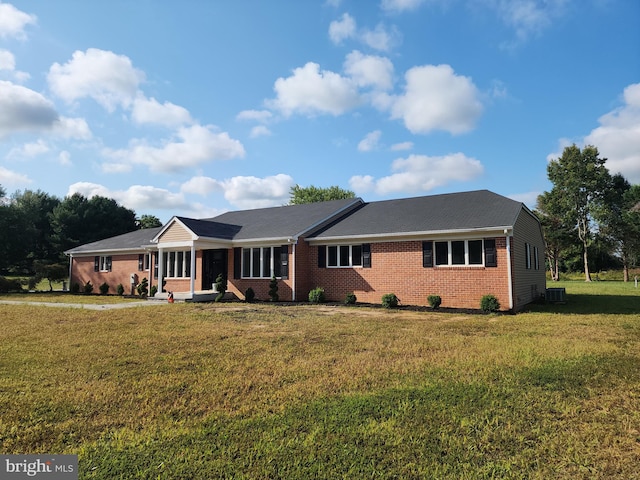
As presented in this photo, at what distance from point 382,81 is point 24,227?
38.5 meters

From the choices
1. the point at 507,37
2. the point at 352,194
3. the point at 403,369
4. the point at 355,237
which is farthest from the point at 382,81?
the point at 352,194

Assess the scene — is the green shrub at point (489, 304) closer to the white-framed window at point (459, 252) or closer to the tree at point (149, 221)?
the white-framed window at point (459, 252)

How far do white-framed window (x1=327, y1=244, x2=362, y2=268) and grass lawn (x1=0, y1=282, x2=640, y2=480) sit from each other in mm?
8259

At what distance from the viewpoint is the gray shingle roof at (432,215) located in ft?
47.4

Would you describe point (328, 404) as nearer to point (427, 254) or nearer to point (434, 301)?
point (434, 301)

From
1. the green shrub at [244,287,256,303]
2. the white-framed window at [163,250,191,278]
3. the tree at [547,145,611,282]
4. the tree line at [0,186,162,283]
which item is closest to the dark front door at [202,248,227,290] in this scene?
the white-framed window at [163,250,191,278]

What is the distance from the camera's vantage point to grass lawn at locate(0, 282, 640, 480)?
3.18 metres

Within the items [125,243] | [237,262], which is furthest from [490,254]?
[125,243]

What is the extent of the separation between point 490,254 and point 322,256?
7.50 m

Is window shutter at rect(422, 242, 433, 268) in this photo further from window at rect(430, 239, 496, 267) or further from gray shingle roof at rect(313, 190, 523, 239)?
gray shingle roof at rect(313, 190, 523, 239)

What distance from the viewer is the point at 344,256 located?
17.5 m

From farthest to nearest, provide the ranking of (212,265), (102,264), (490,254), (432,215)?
1. (102,264)
2. (212,265)
3. (432,215)
4. (490,254)

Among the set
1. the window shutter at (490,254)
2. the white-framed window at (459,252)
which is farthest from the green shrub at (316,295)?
the window shutter at (490,254)

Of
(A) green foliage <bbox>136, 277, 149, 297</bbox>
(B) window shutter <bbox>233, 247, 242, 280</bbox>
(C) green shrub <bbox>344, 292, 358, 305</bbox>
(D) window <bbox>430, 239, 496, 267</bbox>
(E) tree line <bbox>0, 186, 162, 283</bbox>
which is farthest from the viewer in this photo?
(E) tree line <bbox>0, 186, 162, 283</bbox>
